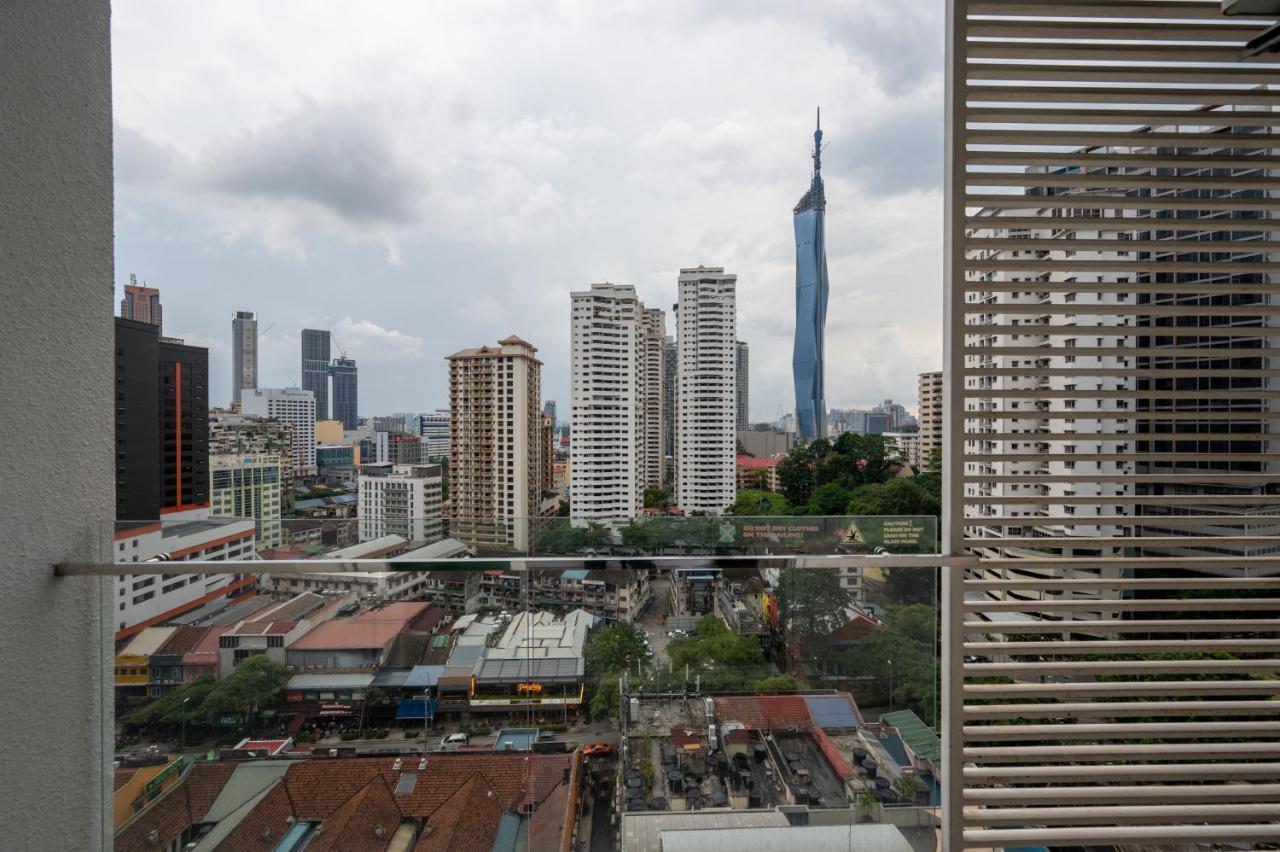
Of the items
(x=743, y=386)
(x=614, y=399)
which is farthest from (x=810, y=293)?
(x=614, y=399)

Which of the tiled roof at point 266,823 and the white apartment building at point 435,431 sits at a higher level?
the white apartment building at point 435,431

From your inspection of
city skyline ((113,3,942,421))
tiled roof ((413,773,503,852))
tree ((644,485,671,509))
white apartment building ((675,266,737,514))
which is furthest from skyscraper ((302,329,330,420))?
tiled roof ((413,773,503,852))

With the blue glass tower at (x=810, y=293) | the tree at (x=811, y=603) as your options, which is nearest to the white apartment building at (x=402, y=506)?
the tree at (x=811, y=603)

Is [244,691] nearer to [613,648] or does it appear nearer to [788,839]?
[613,648]

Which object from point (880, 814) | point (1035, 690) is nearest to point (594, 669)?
point (880, 814)

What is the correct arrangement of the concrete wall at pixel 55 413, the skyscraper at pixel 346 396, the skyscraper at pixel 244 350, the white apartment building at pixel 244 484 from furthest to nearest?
1. the skyscraper at pixel 346 396
2. the skyscraper at pixel 244 350
3. the white apartment building at pixel 244 484
4. the concrete wall at pixel 55 413

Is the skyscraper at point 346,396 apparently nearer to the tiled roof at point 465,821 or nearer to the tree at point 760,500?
the tree at point 760,500

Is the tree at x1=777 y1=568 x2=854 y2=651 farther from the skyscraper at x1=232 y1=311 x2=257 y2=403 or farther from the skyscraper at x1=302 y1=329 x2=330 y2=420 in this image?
the skyscraper at x1=302 y1=329 x2=330 y2=420
